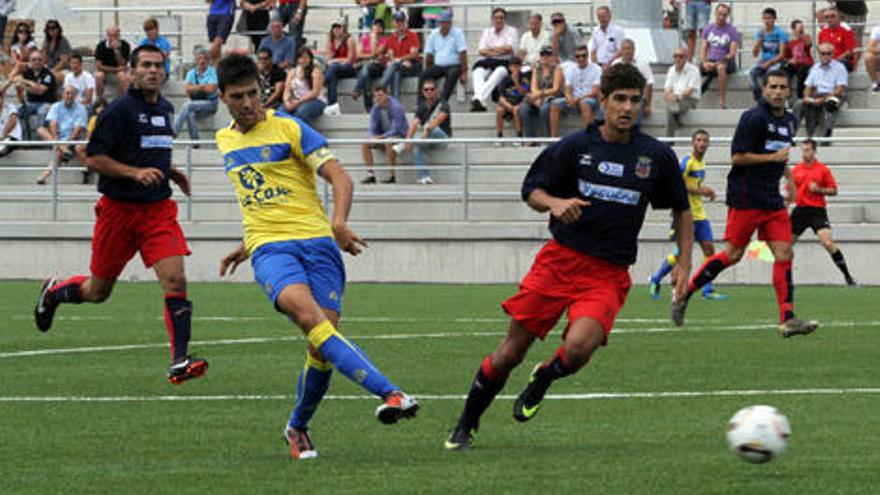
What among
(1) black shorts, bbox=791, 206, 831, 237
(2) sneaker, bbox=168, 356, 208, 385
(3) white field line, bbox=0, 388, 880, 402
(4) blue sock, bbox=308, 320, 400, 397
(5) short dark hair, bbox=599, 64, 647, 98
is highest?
(5) short dark hair, bbox=599, 64, 647, 98

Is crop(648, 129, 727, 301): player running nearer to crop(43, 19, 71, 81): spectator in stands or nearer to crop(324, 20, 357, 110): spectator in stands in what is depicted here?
crop(324, 20, 357, 110): spectator in stands

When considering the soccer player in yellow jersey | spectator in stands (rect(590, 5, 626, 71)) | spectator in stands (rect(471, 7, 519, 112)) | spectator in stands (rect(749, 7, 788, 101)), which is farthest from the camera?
spectator in stands (rect(471, 7, 519, 112))

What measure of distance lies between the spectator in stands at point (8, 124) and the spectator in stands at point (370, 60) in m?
5.55

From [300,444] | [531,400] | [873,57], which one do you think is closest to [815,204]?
[873,57]

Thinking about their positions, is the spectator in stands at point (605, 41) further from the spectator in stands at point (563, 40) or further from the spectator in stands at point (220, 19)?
the spectator in stands at point (220, 19)

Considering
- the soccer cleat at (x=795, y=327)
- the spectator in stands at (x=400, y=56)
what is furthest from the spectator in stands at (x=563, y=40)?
the soccer cleat at (x=795, y=327)

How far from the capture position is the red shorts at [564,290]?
1071 centimetres

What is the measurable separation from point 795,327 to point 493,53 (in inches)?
618

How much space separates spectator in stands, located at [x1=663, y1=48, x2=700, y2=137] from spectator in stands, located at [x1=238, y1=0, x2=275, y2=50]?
27.1 feet

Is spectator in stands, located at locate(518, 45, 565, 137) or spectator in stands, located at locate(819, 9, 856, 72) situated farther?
spectator in stands, located at locate(819, 9, 856, 72)

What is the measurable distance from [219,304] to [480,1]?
15658 mm

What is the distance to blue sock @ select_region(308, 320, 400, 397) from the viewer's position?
32.2 ft

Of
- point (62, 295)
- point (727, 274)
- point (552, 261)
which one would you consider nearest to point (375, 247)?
point (727, 274)

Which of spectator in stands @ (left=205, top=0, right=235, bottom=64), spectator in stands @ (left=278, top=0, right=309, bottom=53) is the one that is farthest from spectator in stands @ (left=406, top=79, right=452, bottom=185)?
spectator in stands @ (left=205, top=0, right=235, bottom=64)
